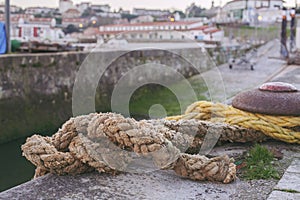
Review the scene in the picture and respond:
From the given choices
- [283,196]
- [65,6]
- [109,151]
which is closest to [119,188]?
[109,151]

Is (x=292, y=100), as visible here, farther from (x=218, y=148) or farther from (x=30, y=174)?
Answer: (x=30, y=174)

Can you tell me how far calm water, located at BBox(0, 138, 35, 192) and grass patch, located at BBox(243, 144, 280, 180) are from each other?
4.72m

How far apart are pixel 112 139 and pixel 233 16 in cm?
6275

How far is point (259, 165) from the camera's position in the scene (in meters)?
2.62

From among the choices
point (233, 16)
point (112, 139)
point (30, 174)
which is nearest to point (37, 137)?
point (112, 139)

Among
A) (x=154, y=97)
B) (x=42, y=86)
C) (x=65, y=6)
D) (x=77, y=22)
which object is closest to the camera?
(x=42, y=86)

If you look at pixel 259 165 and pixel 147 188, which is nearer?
pixel 147 188

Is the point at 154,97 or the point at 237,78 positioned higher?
the point at 237,78

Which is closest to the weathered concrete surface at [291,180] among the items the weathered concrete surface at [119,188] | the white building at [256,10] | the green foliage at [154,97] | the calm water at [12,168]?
the weathered concrete surface at [119,188]

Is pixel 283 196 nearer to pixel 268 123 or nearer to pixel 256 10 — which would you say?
pixel 268 123

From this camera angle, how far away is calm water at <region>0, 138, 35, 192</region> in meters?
6.77

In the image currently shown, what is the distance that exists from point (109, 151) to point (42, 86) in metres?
8.97

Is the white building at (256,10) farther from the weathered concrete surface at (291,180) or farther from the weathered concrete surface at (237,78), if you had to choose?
the weathered concrete surface at (291,180)

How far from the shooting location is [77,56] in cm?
1202
